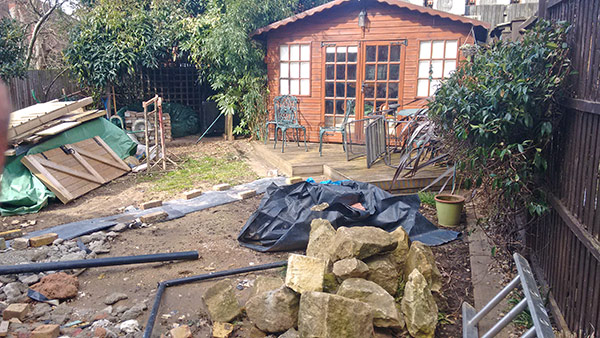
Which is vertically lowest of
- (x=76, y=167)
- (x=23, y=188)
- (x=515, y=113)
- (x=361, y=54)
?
(x=23, y=188)

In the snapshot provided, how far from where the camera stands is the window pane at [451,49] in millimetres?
8406

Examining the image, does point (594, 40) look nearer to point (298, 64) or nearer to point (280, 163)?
point (280, 163)

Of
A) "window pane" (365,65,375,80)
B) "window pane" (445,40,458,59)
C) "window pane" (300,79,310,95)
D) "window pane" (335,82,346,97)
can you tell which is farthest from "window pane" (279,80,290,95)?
"window pane" (445,40,458,59)

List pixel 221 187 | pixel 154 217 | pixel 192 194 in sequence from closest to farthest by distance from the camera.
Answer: pixel 154 217 < pixel 192 194 < pixel 221 187

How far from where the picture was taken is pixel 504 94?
3.01 meters

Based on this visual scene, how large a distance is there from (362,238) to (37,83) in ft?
35.1

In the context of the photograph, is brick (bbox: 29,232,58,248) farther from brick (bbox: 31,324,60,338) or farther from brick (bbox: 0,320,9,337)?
brick (bbox: 31,324,60,338)

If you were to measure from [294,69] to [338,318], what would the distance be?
754 cm

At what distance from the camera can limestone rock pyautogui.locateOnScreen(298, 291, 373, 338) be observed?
8.66ft

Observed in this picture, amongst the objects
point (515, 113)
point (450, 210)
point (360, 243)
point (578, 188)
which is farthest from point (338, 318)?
point (450, 210)

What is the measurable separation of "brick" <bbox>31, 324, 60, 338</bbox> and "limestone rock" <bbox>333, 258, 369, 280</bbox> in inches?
71.5

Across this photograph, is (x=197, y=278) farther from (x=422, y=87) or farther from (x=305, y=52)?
(x=305, y=52)

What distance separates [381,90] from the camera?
891 centimetres

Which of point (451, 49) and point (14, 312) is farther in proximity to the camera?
point (451, 49)
